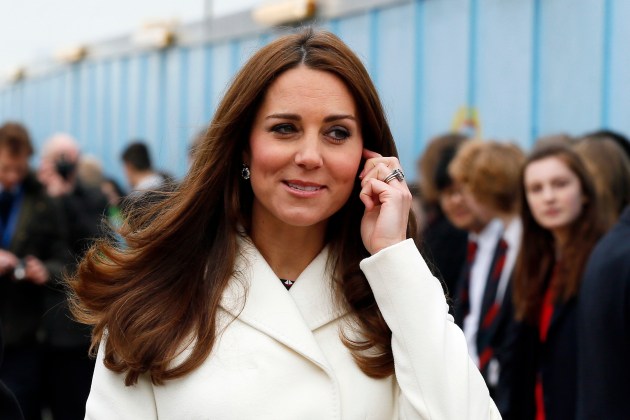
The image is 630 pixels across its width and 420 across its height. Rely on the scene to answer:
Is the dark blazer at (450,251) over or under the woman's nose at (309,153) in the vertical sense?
under

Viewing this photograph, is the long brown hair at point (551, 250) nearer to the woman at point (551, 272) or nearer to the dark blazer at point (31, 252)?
the woman at point (551, 272)

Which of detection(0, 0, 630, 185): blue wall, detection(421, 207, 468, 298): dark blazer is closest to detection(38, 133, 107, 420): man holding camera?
detection(0, 0, 630, 185): blue wall

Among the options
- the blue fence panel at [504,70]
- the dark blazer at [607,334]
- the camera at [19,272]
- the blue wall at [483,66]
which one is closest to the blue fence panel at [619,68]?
the blue wall at [483,66]

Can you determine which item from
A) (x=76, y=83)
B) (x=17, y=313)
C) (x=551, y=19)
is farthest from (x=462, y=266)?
(x=76, y=83)

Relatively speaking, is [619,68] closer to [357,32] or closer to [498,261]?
[498,261]

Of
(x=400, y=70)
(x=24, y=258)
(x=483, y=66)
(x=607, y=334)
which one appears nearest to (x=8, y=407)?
(x=607, y=334)

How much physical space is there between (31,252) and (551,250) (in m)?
3.02

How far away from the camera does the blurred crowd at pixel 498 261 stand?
3.67 m

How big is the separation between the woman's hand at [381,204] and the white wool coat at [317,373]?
0.06 meters

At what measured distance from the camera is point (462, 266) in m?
5.87

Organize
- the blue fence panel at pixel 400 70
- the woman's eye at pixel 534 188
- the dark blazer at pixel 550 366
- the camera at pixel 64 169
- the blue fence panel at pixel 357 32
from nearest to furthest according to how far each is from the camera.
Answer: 1. the dark blazer at pixel 550 366
2. the woman's eye at pixel 534 188
3. the camera at pixel 64 169
4. the blue fence panel at pixel 400 70
5. the blue fence panel at pixel 357 32

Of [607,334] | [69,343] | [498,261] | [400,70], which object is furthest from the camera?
[400,70]

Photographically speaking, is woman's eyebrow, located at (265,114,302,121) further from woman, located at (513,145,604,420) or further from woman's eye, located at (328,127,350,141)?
woman, located at (513,145,604,420)

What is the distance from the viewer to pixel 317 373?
2570 mm
